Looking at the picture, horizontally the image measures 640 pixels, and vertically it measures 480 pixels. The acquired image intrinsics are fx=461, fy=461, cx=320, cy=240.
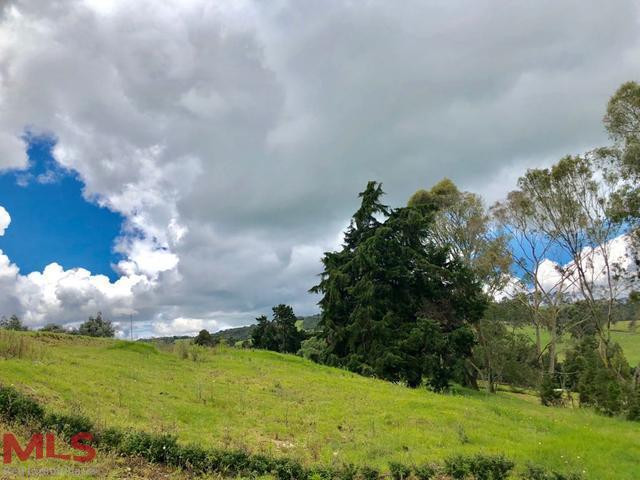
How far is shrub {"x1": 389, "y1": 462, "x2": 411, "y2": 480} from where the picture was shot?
8.63 metres

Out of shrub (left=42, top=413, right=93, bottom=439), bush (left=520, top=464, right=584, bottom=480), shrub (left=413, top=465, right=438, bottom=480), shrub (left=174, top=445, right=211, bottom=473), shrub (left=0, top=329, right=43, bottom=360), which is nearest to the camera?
shrub (left=174, top=445, right=211, bottom=473)

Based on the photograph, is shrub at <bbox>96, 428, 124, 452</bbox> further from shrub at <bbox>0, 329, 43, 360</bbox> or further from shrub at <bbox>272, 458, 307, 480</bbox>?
shrub at <bbox>0, 329, 43, 360</bbox>

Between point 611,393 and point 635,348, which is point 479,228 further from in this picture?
point 635,348

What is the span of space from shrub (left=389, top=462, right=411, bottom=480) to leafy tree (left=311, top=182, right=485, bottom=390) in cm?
1886

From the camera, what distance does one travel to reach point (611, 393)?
23.8 metres

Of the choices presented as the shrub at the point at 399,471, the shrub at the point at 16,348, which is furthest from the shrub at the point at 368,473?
the shrub at the point at 16,348

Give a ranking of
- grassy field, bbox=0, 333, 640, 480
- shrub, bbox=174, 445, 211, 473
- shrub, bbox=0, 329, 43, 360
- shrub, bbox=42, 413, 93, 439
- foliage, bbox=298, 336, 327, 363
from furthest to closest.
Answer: foliage, bbox=298, 336, 327, 363, shrub, bbox=0, 329, 43, 360, grassy field, bbox=0, 333, 640, 480, shrub, bbox=42, 413, 93, 439, shrub, bbox=174, 445, 211, 473

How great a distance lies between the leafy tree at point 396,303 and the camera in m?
27.9

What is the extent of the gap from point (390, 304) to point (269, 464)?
78.4 ft

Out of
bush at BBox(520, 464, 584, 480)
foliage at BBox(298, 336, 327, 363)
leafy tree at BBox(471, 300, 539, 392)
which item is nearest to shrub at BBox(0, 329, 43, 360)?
bush at BBox(520, 464, 584, 480)

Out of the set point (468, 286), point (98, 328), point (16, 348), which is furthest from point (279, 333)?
point (16, 348)

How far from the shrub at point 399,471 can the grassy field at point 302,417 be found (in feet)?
3.49

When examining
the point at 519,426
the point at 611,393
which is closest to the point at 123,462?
the point at 519,426

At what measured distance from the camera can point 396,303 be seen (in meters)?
32.3
